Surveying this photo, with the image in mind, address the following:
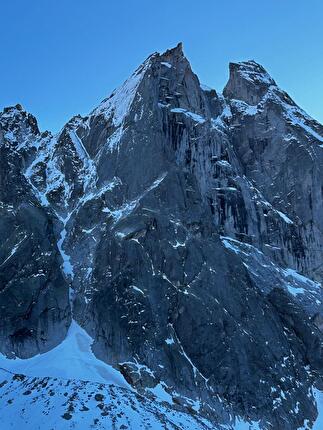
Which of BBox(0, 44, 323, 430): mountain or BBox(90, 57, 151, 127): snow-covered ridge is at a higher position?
BBox(90, 57, 151, 127): snow-covered ridge

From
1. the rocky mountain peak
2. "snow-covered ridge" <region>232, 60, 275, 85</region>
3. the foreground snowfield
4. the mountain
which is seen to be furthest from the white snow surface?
"snow-covered ridge" <region>232, 60, 275, 85</region>

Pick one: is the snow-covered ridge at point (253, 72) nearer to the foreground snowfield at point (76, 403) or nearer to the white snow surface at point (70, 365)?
the white snow surface at point (70, 365)

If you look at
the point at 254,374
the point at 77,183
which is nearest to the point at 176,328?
the point at 254,374

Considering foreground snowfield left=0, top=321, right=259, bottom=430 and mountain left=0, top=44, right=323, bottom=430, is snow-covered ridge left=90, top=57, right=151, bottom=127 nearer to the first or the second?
mountain left=0, top=44, right=323, bottom=430

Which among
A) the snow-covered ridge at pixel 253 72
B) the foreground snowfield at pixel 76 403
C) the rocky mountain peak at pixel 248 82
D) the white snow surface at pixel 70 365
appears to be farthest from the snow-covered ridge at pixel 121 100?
the foreground snowfield at pixel 76 403

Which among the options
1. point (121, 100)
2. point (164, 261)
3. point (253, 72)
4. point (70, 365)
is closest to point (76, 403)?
point (70, 365)

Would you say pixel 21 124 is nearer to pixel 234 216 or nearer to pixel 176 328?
pixel 234 216

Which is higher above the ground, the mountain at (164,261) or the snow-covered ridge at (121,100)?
the snow-covered ridge at (121,100)
